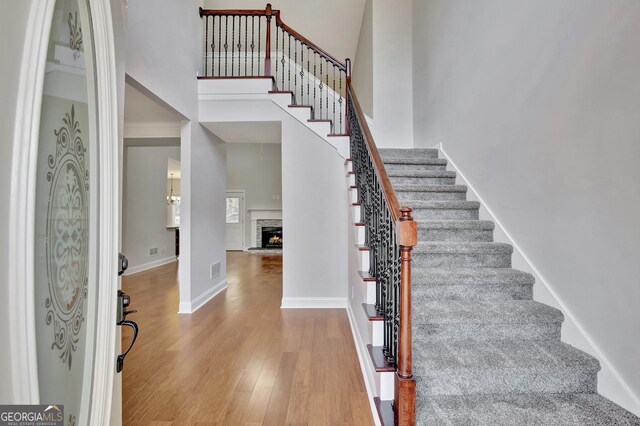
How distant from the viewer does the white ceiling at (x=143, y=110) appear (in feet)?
10.1

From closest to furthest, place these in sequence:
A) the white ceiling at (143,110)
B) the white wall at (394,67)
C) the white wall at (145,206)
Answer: the white ceiling at (143,110), the white wall at (394,67), the white wall at (145,206)

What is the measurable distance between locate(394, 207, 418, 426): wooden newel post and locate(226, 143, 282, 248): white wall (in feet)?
30.6

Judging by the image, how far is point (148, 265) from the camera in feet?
21.7

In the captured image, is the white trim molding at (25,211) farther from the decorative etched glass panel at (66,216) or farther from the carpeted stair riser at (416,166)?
the carpeted stair riser at (416,166)

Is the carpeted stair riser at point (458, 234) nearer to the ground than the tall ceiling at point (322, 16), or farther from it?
nearer to the ground

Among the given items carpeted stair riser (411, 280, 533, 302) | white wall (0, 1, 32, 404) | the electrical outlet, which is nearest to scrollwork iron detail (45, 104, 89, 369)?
white wall (0, 1, 32, 404)

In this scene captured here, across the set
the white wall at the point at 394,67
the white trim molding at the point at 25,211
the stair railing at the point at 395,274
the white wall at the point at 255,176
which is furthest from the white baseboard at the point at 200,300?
the white wall at the point at 255,176

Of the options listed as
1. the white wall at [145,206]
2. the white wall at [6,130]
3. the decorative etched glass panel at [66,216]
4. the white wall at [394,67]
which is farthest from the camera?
the white wall at [145,206]

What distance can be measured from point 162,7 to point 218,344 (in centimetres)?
333

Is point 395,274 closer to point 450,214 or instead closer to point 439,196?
point 450,214

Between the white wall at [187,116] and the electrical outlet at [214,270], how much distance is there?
0.23 ft

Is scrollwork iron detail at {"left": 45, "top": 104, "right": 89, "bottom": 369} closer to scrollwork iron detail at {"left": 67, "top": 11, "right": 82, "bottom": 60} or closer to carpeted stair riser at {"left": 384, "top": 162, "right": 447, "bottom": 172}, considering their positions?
scrollwork iron detail at {"left": 67, "top": 11, "right": 82, "bottom": 60}

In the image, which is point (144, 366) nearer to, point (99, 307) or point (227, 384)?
point (227, 384)

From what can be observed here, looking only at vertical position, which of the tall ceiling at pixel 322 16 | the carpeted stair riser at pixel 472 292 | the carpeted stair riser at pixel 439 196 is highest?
the tall ceiling at pixel 322 16
